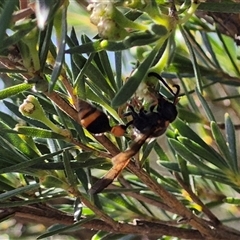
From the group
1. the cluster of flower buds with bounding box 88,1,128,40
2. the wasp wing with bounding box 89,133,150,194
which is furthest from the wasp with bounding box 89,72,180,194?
the cluster of flower buds with bounding box 88,1,128,40

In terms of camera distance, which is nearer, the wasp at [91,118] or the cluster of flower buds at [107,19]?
the cluster of flower buds at [107,19]

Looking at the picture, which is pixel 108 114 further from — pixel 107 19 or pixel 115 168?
pixel 107 19

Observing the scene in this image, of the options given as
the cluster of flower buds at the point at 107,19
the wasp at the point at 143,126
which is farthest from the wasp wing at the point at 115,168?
the cluster of flower buds at the point at 107,19

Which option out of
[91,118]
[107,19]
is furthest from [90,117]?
[107,19]

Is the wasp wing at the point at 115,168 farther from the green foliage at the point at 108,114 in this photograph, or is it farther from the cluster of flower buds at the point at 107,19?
the cluster of flower buds at the point at 107,19

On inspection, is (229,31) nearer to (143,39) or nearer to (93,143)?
(93,143)

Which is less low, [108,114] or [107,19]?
[107,19]

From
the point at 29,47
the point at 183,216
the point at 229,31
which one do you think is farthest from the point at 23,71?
the point at 229,31

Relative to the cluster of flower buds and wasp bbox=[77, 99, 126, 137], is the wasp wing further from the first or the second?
the cluster of flower buds
